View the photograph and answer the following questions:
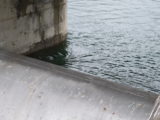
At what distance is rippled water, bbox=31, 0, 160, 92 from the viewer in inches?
642

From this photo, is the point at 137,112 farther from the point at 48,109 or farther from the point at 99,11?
the point at 99,11

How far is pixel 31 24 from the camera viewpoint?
16.6 meters

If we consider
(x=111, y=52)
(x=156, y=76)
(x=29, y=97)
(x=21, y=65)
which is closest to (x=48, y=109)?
(x=29, y=97)

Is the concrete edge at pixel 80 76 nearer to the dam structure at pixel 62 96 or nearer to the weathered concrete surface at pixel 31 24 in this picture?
the dam structure at pixel 62 96

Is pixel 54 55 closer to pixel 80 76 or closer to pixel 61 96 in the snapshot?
pixel 80 76

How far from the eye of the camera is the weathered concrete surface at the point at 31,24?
1514 cm

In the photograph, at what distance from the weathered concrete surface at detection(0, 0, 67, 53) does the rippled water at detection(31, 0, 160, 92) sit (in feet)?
2.20

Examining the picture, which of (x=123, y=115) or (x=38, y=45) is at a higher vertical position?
(x=123, y=115)

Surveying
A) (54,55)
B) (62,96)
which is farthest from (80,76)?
(54,55)

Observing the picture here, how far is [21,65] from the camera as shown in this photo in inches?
159

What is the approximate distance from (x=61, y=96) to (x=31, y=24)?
13.3 metres

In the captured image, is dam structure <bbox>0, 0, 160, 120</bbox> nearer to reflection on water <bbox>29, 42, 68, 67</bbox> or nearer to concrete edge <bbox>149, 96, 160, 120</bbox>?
concrete edge <bbox>149, 96, 160, 120</bbox>

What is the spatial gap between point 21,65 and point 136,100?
1.34m

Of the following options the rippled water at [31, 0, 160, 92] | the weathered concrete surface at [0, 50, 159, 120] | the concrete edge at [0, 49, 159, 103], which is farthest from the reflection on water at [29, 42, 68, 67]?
the weathered concrete surface at [0, 50, 159, 120]
